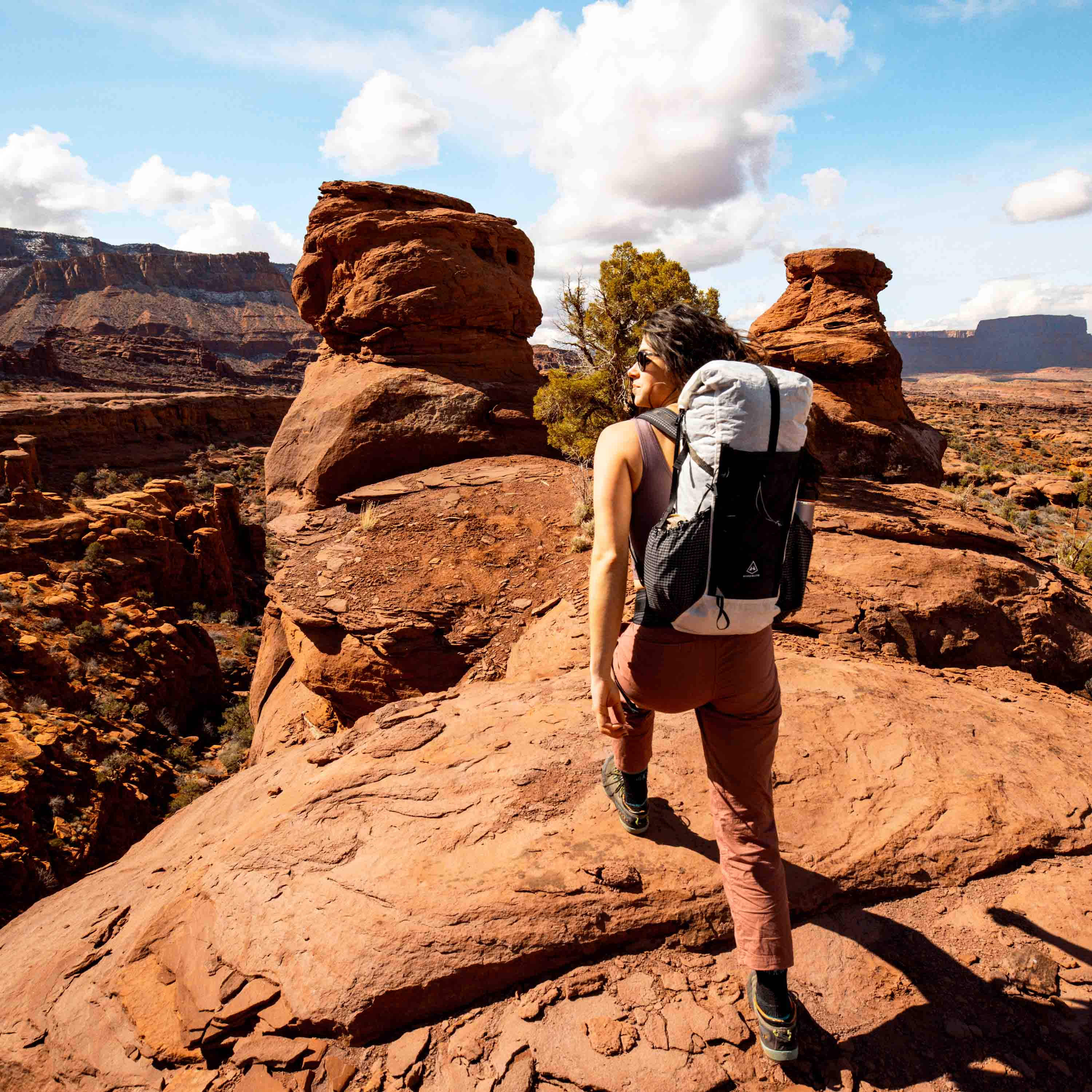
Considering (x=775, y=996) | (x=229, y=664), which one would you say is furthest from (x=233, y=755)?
(x=775, y=996)

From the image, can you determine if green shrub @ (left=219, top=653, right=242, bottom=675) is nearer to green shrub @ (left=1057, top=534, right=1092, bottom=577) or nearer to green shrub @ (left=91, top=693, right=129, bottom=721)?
green shrub @ (left=91, top=693, right=129, bottom=721)

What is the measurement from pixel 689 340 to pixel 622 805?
1983mm

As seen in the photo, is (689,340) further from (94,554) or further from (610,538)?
(94,554)

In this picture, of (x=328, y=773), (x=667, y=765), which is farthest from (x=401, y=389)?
(x=667, y=765)

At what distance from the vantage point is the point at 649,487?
207cm

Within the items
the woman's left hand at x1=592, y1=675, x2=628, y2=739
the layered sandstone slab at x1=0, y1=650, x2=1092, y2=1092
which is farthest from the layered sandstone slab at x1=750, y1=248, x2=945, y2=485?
the woman's left hand at x1=592, y1=675, x2=628, y2=739

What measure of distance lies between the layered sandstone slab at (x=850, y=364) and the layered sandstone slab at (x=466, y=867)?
962cm

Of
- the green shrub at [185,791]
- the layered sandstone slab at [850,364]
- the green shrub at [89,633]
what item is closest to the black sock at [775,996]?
the layered sandstone slab at [850,364]

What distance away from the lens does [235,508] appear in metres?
25.2

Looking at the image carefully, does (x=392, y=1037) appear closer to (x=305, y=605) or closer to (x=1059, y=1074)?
(x=1059, y=1074)

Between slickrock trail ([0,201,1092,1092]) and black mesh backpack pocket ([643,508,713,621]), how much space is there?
1.38m

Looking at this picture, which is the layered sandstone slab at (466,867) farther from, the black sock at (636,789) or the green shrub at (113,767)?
the green shrub at (113,767)

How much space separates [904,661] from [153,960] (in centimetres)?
503

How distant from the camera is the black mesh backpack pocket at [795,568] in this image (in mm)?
2047
